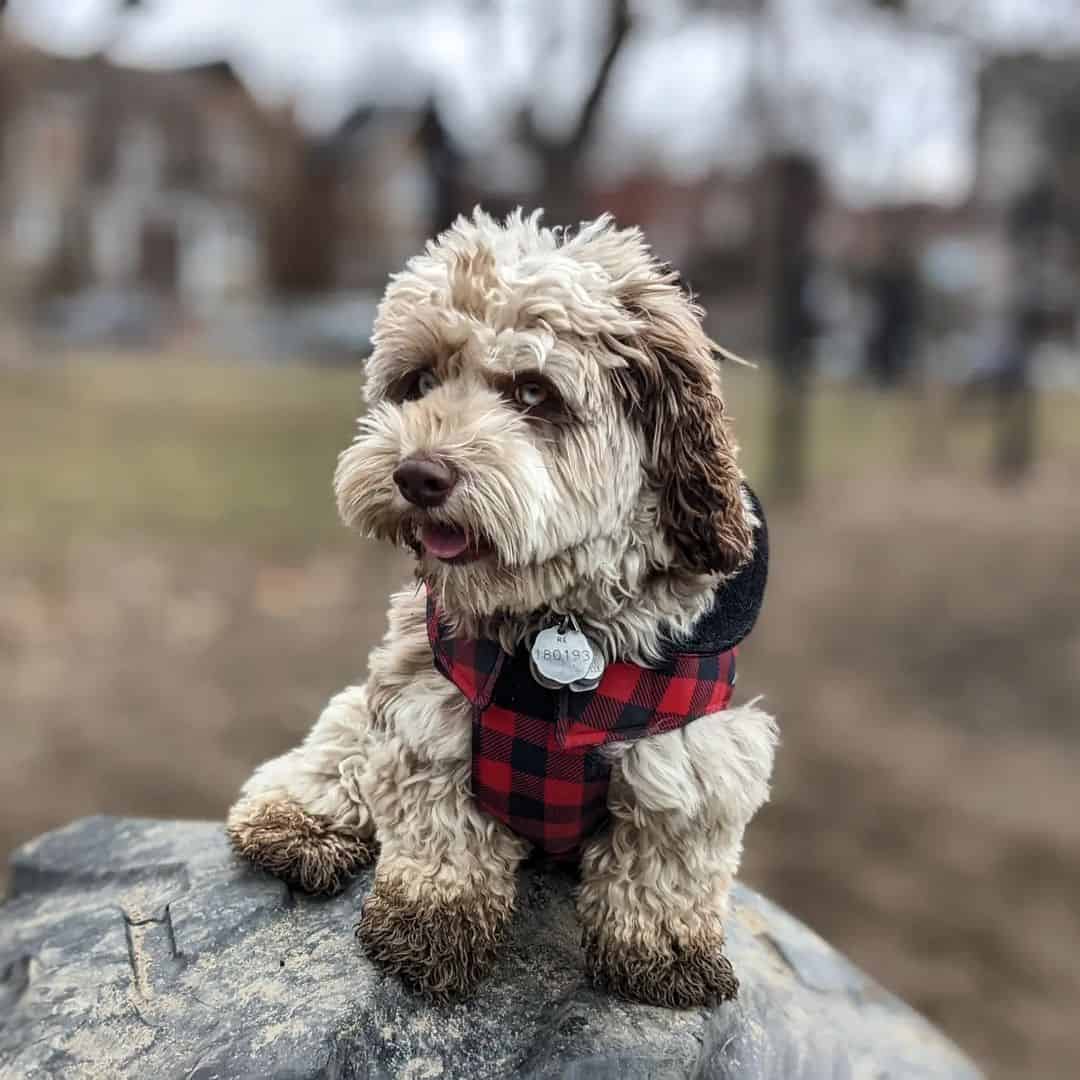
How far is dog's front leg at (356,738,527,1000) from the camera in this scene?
2082 mm

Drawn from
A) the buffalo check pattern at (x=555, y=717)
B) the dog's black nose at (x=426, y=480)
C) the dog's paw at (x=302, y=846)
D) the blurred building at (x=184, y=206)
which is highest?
the blurred building at (x=184, y=206)

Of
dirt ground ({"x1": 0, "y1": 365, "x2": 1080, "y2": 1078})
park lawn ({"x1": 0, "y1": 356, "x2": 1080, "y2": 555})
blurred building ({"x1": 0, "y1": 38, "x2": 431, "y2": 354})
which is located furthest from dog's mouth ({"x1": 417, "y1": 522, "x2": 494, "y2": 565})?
blurred building ({"x1": 0, "y1": 38, "x2": 431, "y2": 354})

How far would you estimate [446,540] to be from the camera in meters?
1.81

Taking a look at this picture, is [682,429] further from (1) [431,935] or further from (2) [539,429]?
(1) [431,935]

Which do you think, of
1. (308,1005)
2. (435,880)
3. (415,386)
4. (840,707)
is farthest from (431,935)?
(840,707)

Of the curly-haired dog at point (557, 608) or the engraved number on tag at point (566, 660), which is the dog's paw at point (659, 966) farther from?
the engraved number on tag at point (566, 660)

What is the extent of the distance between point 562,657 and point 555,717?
0.12 m

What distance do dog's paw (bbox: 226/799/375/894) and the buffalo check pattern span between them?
452 mm

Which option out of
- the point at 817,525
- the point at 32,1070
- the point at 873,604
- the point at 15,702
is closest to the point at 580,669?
the point at 32,1070

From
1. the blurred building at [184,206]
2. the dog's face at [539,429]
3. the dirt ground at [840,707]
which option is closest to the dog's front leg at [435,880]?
the dog's face at [539,429]

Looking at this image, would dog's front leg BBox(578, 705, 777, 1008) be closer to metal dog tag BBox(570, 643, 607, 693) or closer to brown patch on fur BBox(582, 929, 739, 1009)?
brown patch on fur BBox(582, 929, 739, 1009)

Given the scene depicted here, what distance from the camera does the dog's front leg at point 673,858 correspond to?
203cm

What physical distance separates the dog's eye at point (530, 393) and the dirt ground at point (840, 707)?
425 centimetres

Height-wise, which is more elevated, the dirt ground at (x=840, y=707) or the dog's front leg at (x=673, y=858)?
the dog's front leg at (x=673, y=858)
